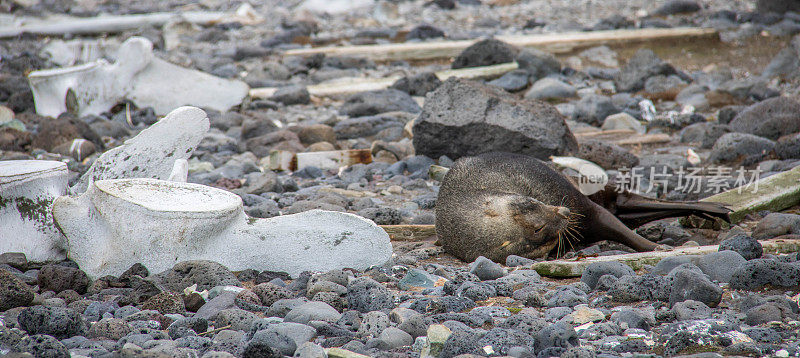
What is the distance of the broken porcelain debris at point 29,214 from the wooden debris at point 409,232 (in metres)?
2.26

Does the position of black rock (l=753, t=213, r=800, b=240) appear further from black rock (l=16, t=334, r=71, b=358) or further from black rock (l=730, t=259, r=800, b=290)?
black rock (l=16, t=334, r=71, b=358)

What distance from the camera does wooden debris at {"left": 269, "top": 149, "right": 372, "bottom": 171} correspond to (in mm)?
7568

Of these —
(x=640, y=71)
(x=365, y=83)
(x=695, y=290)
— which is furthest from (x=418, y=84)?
(x=695, y=290)

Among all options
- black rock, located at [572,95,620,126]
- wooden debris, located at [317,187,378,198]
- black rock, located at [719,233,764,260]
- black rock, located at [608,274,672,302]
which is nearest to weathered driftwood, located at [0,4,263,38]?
black rock, located at [572,95,620,126]

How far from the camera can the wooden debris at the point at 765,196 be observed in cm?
573

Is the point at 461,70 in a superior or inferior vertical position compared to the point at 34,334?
inferior

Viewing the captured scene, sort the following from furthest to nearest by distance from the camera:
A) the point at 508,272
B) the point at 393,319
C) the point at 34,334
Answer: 1. the point at 508,272
2. the point at 393,319
3. the point at 34,334

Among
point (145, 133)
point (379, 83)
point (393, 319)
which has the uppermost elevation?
point (145, 133)

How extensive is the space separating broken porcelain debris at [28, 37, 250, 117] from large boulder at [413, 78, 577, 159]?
4037 mm

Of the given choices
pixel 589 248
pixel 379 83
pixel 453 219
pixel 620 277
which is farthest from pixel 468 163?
pixel 379 83

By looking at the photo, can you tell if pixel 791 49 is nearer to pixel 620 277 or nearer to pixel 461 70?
pixel 461 70

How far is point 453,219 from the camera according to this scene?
4922 mm

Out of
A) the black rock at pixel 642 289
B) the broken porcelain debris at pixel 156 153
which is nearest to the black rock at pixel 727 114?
the black rock at pixel 642 289

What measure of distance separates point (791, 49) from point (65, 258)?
11.4m
